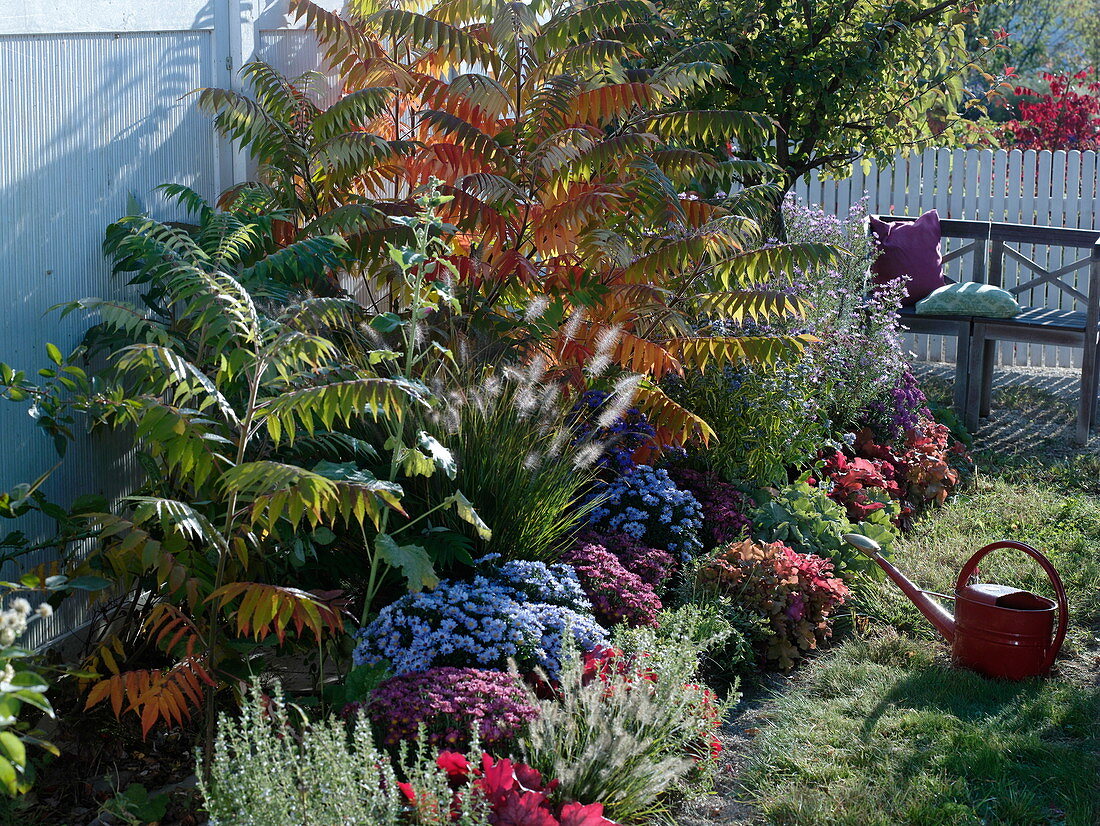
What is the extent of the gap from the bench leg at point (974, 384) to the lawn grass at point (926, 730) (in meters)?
2.79

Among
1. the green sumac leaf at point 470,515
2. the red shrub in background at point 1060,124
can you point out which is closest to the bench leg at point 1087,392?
the green sumac leaf at point 470,515

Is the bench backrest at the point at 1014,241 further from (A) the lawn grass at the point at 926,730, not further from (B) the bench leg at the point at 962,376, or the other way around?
(A) the lawn grass at the point at 926,730

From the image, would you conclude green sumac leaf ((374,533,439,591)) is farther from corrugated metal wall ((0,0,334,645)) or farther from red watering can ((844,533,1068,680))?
red watering can ((844,533,1068,680))

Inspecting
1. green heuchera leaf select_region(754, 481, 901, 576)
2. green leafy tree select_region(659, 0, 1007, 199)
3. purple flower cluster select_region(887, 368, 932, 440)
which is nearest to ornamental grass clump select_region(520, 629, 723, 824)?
green heuchera leaf select_region(754, 481, 901, 576)

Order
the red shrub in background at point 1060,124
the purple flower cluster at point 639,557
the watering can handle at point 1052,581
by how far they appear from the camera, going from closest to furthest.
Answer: the watering can handle at point 1052,581, the purple flower cluster at point 639,557, the red shrub in background at point 1060,124

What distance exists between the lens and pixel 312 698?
3742 millimetres

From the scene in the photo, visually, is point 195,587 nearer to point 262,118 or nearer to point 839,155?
point 262,118

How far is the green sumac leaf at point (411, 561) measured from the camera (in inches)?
141

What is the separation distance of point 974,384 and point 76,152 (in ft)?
21.8

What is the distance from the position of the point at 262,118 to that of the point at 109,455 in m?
1.63

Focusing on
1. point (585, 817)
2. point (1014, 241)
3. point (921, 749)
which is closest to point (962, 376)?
point (1014, 241)

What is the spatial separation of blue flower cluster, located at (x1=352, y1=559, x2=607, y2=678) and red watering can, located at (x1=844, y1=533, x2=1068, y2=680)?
1577 millimetres

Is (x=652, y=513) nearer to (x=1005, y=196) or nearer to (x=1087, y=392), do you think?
(x=1087, y=392)

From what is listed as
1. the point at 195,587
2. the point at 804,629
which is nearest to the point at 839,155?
the point at 804,629
